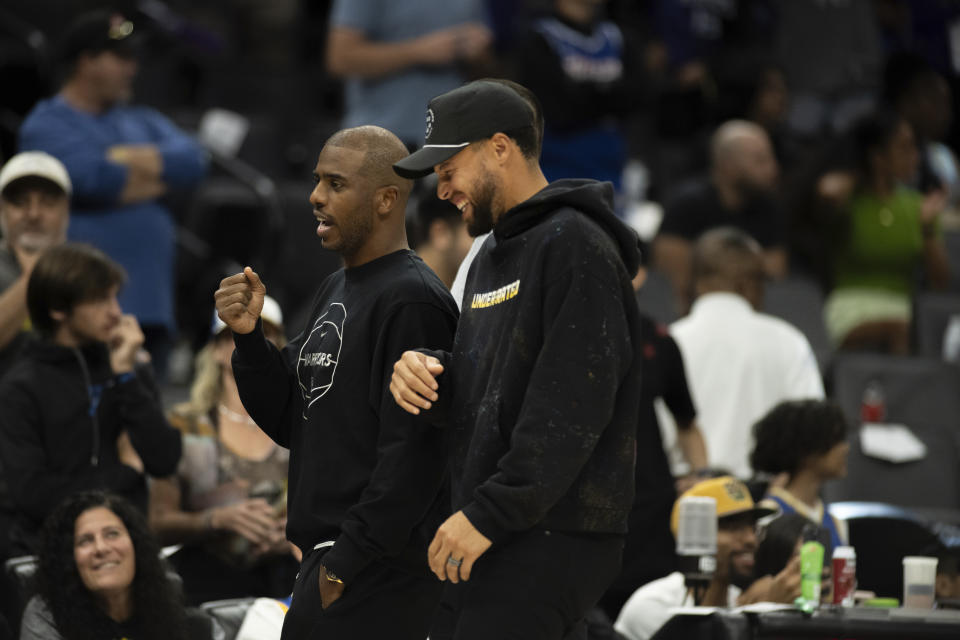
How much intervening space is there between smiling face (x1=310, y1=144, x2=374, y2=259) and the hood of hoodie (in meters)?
0.36

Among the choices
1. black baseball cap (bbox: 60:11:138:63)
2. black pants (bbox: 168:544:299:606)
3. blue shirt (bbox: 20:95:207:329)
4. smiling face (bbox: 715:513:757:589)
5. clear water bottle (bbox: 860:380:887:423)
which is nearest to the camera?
smiling face (bbox: 715:513:757:589)

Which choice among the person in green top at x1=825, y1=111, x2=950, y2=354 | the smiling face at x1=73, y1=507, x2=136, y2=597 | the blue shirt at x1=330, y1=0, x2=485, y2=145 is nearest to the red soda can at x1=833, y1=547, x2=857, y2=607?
the smiling face at x1=73, y1=507, x2=136, y2=597

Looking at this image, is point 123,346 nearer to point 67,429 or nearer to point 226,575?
point 67,429

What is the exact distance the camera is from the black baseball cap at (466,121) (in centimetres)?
319

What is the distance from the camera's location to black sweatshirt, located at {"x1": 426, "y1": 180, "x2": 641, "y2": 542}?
9.75ft

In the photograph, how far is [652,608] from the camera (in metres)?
4.98

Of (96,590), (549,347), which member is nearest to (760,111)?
(96,590)

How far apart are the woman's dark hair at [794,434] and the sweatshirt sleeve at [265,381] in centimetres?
247

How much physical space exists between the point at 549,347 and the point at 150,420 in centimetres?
232

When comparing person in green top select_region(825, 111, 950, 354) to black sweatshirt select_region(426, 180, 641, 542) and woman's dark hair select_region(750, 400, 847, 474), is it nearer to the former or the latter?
A: woman's dark hair select_region(750, 400, 847, 474)

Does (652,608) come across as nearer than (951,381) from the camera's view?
Yes

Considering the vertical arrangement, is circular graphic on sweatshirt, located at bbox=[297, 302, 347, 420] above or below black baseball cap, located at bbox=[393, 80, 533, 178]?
below

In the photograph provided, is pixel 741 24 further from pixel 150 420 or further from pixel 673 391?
pixel 150 420

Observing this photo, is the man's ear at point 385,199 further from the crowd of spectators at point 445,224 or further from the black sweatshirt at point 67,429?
the black sweatshirt at point 67,429
